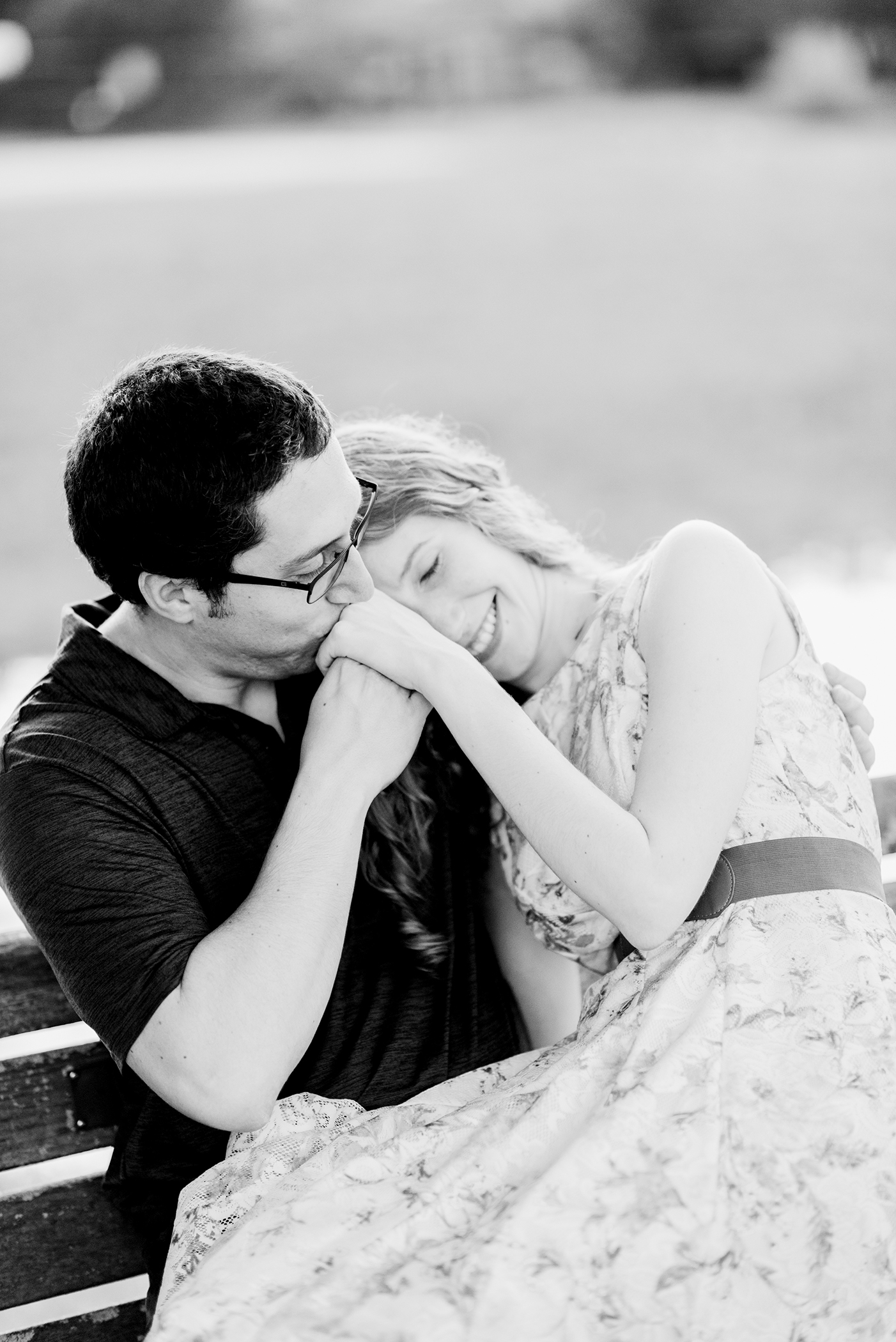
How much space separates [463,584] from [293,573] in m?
0.30

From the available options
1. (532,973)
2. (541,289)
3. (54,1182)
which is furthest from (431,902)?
(541,289)

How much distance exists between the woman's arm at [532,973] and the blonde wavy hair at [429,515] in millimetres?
92

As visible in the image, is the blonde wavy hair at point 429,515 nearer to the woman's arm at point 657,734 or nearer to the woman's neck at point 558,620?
the woman's neck at point 558,620

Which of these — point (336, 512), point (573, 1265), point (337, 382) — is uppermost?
point (336, 512)

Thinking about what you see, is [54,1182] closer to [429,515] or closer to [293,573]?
[293,573]

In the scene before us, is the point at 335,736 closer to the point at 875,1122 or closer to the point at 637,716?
the point at 637,716

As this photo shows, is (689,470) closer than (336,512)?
No

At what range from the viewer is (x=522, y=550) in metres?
2.24

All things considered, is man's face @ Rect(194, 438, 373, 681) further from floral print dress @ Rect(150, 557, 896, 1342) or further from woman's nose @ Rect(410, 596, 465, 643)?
floral print dress @ Rect(150, 557, 896, 1342)

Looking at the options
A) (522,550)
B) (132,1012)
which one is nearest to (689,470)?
(522,550)

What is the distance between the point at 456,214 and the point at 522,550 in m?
10.0

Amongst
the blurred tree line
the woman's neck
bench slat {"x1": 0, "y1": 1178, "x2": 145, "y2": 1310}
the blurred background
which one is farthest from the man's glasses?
the blurred tree line

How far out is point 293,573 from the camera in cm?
197

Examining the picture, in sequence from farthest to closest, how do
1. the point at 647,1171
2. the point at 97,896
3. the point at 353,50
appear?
the point at 353,50, the point at 97,896, the point at 647,1171
